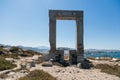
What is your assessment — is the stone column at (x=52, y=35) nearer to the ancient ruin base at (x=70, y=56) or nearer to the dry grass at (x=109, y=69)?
the ancient ruin base at (x=70, y=56)

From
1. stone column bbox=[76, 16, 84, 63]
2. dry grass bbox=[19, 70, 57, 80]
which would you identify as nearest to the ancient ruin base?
stone column bbox=[76, 16, 84, 63]

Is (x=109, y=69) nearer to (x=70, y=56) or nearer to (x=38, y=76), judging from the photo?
(x=70, y=56)

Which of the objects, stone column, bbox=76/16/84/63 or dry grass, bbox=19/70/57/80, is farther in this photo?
stone column, bbox=76/16/84/63

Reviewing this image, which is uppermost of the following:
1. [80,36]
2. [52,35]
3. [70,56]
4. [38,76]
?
[52,35]

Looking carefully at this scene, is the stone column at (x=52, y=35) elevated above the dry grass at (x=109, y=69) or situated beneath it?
elevated above

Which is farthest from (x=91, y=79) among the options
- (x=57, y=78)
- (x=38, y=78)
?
(x=38, y=78)

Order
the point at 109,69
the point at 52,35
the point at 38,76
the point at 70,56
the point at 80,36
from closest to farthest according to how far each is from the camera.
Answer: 1. the point at 38,76
2. the point at 109,69
3. the point at 70,56
4. the point at 52,35
5. the point at 80,36

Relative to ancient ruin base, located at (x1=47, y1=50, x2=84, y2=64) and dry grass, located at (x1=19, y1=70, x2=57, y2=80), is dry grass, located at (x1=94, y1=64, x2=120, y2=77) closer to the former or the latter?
ancient ruin base, located at (x1=47, y1=50, x2=84, y2=64)

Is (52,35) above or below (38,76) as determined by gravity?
above

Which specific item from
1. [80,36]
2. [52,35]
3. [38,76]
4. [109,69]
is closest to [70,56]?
[80,36]

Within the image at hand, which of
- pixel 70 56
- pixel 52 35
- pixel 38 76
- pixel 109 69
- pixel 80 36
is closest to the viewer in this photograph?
pixel 38 76

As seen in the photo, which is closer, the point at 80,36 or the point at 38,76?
the point at 38,76

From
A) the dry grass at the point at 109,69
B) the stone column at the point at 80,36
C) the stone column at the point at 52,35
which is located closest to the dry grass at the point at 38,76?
the dry grass at the point at 109,69

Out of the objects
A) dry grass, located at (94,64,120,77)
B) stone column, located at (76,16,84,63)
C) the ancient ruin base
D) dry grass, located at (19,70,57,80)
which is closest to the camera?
dry grass, located at (19,70,57,80)
